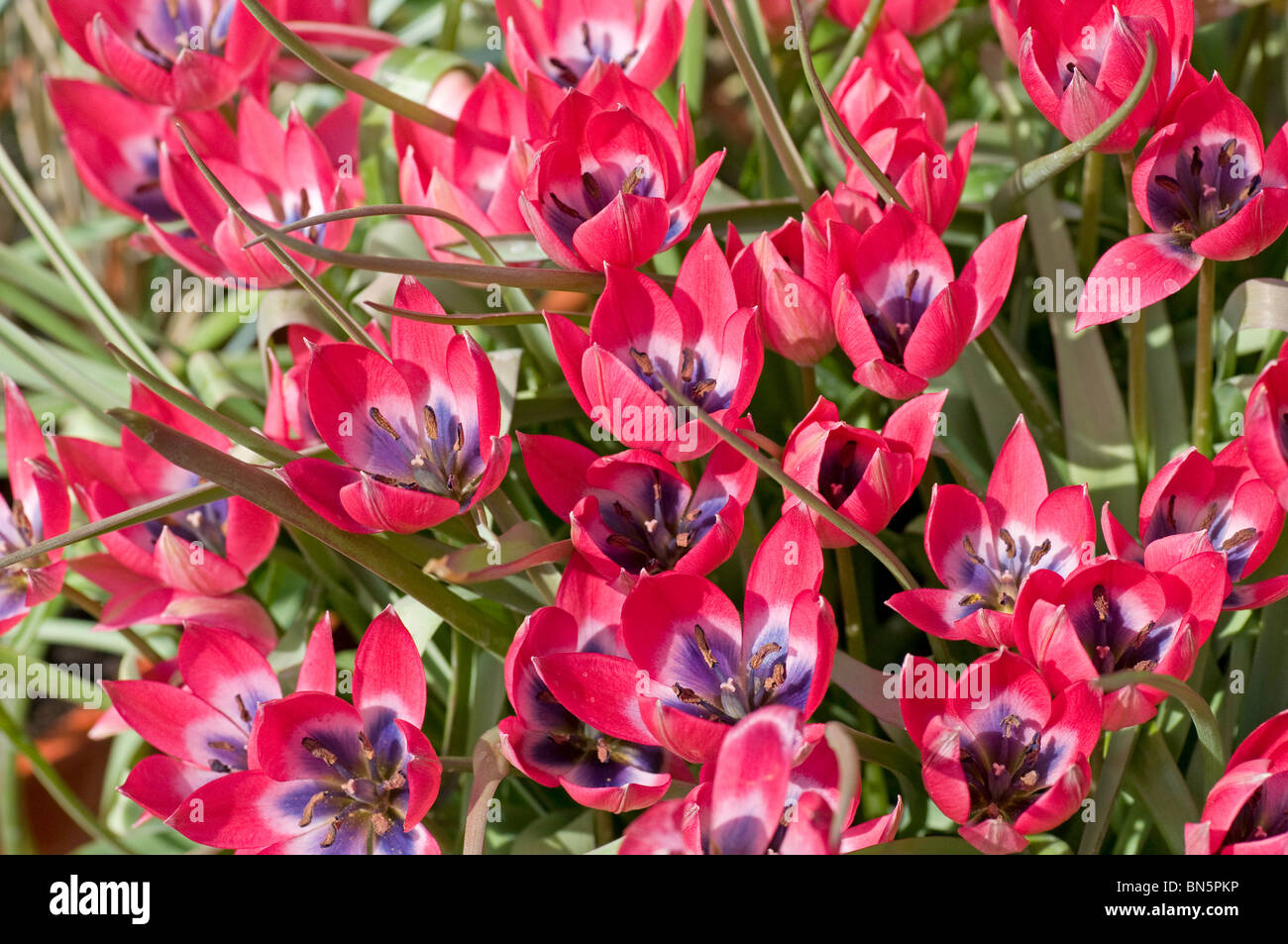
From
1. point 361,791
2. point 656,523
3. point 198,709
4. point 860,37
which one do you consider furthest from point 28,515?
point 860,37

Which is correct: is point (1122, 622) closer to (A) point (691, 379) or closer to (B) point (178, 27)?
(A) point (691, 379)

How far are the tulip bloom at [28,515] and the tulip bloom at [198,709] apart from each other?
81mm

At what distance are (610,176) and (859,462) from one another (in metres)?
0.24

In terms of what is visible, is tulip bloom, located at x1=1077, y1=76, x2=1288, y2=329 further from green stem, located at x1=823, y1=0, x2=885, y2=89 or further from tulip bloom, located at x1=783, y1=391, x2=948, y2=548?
green stem, located at x1=823, y1=0, x2=885, y2=89

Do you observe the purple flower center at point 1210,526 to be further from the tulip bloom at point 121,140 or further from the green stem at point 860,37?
the tulip bloom at point 121,140

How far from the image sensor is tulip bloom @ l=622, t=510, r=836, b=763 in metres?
0.54

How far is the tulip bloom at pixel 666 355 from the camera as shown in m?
0.55

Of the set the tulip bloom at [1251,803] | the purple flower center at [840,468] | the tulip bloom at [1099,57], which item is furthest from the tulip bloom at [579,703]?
the tulip bloom at [1099,57]

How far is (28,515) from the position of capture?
2.38 ft

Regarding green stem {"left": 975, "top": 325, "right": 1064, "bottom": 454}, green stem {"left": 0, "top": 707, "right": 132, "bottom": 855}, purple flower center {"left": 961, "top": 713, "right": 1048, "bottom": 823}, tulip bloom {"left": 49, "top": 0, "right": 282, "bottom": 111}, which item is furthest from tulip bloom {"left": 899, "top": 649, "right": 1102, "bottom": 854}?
tulip bloom {"left": 49, "top": 0, "right": 282, "bottom": 111}

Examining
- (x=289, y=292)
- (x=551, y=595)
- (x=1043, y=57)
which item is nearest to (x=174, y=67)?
(x=289, y=292)
